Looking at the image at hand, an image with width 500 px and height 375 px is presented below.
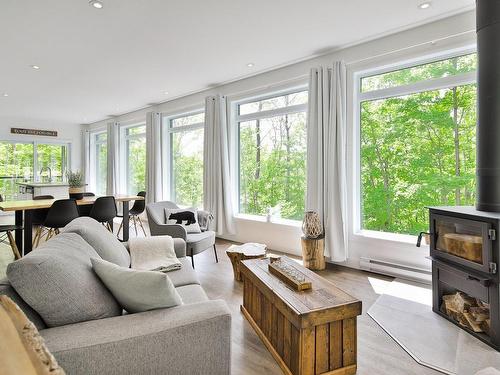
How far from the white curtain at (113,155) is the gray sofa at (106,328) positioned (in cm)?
697

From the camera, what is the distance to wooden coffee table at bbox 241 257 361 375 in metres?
1.69

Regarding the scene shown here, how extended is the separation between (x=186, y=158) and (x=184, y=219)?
277 centimetres

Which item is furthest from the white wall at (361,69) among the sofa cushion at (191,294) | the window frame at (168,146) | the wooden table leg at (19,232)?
the wooden table leg at (19,232)

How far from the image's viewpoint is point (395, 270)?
11.4 ft

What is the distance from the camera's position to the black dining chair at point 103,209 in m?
4.87

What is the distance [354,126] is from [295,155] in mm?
1050

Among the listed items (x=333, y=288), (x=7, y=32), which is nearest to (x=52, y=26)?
(x=7, y=32)

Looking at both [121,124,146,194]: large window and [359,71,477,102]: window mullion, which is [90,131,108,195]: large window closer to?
[121,124,146,194]: large window

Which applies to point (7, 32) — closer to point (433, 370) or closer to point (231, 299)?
point (231, 299)

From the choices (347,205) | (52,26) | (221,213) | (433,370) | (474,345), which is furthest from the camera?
(221,213)

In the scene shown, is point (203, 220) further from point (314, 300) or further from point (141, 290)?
point (141, 290)

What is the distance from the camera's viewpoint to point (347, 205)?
12.7 feet

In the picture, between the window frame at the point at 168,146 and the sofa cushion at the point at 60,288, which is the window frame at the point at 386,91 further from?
the window frame at the point at 168,146

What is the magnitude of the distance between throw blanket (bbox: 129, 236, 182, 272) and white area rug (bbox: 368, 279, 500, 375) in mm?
1727
